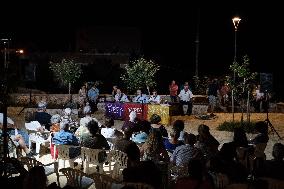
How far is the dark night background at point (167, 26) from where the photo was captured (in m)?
39.8

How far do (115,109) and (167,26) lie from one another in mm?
24616

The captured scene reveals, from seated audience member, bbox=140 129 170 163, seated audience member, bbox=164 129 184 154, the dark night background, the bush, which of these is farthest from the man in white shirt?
the dark night background

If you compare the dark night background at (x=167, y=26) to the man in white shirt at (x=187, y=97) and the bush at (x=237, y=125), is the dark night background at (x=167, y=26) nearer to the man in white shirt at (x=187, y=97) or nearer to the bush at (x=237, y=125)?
the man in white shirt at (x=187, y=97)

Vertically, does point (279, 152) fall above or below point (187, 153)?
above

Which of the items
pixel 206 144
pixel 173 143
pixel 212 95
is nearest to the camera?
pixel 206 144

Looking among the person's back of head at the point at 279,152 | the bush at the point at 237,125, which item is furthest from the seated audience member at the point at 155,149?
the bush at the point at 237,125

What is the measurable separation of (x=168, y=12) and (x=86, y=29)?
7.45 m

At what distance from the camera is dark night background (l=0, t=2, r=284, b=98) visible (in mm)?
39844

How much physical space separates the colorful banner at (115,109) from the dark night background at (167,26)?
19.9 m

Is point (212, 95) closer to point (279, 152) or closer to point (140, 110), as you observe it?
point (140, 110)

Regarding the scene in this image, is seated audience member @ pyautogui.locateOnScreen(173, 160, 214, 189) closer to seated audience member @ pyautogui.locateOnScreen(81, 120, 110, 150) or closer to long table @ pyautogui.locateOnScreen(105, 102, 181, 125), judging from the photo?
seated audience member @ pyautogui.locateOnScreen(81, 120, 110, 150)

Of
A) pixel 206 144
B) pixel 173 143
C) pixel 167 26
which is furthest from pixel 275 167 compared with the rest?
pixel 167 26

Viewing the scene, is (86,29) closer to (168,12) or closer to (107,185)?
(168,12)

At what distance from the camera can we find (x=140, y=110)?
61.6 feet
